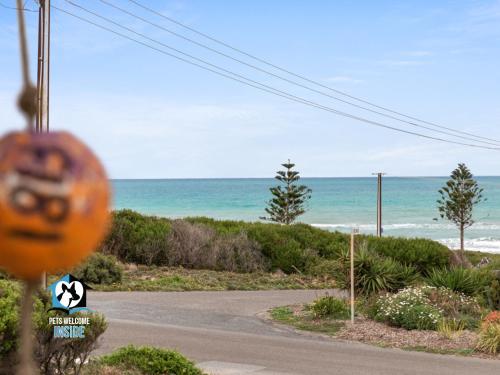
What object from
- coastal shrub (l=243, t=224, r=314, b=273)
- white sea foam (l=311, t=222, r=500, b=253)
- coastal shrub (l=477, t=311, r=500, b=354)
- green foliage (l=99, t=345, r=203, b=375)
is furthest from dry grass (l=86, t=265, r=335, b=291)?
white sea foam (l=311, t=222, r=500, b=253)

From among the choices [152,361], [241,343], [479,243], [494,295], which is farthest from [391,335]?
[479,243]

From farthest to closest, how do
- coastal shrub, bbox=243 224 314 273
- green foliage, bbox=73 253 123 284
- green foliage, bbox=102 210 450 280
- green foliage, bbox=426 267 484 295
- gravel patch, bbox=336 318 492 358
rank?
1. coastal shrub, bbox=243 224 314 273
2. green foliage, bbox=102 210 450 280
3. green foliage, bbox=73 253 123 284
4. green foliage, bbox=426 267 484 295
5. gravel patch, bbox=336 318 492 358

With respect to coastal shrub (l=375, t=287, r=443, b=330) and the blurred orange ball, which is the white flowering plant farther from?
the blurred orange ball

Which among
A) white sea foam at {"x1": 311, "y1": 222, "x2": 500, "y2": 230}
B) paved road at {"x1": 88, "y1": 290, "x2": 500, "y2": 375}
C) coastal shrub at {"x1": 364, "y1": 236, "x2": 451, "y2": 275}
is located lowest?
paved road at {"x1": 88, "y1": 290, "x2": 500, "y2": 375}

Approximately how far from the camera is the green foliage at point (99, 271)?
73.3ft

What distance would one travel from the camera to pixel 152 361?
29.5 ft

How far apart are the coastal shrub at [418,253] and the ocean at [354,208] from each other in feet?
148

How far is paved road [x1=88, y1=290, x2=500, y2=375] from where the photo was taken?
40.3 ft

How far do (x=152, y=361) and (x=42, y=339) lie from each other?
68.2 inches

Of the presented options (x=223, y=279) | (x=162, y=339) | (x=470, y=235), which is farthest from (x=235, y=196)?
(x=162, y=339)

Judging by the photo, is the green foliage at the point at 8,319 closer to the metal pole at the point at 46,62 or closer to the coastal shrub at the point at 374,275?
the metal pole at the point at 46,62

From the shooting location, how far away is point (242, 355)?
43.1 ft

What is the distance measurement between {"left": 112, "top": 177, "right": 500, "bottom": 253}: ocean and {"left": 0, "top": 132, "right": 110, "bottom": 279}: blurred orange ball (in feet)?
242

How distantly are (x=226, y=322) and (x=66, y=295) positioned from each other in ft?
31.7
